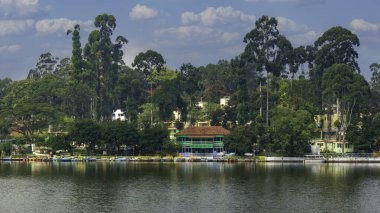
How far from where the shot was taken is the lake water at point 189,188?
77.4 meters

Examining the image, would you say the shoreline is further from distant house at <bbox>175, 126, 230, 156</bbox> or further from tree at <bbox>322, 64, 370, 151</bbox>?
tree at <bbox>322, 64, 370, 151</bbox>

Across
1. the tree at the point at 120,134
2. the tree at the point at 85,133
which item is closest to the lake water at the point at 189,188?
the tree at the point at 120,134

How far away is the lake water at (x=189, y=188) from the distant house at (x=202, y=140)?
22.1 m

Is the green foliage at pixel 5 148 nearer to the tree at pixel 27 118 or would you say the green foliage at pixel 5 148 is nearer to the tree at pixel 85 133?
the tree at pixel 27 118

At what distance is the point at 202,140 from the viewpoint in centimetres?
16300

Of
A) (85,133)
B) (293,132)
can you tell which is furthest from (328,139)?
(85,133)

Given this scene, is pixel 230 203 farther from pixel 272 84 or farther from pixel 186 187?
pixel 272 84

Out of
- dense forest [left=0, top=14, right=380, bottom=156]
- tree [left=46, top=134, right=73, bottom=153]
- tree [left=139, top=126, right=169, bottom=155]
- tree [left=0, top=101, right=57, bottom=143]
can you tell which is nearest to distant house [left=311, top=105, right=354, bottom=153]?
dense forest [left=0, top=14, right=380, bottom=156]

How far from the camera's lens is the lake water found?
254 feet

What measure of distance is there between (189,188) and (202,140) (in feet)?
222

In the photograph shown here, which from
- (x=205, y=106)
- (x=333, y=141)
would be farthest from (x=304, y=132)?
(x=205, y=106)

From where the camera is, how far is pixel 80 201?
81.9 metres

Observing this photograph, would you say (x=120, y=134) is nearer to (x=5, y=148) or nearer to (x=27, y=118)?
(x=5, y=148)

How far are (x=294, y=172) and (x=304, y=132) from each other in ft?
95.1
